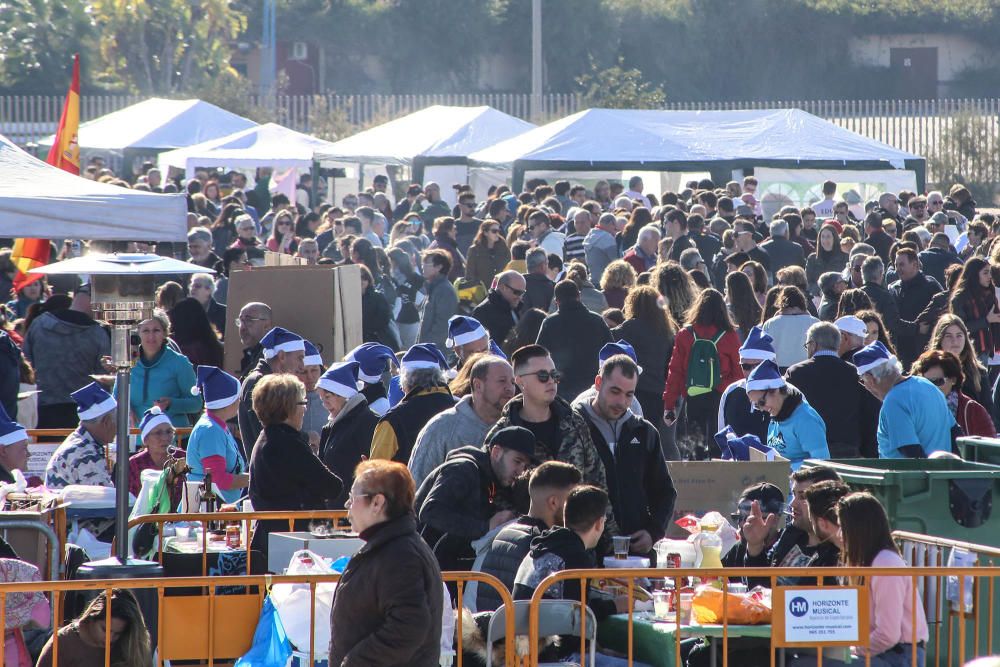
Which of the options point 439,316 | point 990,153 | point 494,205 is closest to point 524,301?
point 439,316

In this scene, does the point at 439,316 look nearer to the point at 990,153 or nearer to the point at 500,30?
the point at 990,153

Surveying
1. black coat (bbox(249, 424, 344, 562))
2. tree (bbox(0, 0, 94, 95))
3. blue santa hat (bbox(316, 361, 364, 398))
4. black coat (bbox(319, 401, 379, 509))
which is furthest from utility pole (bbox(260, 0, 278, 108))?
black coat (bbox(249, 424, 344, 562))

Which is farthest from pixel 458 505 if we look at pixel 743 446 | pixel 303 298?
pixel 303 298

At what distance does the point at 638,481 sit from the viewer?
7.04 m

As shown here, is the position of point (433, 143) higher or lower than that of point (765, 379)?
higher

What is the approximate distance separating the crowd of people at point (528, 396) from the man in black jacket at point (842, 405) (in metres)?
0.01

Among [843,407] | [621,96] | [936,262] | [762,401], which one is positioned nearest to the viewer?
[762,401]

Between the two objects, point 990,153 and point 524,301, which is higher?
point 990,153

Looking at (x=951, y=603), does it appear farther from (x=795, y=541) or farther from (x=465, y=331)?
(x=465, y=331)

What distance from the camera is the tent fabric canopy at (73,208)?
7.39 meters

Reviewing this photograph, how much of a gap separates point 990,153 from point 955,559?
98.7 feet

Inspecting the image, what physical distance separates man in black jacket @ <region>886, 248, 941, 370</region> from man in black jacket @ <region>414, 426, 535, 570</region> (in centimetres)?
746

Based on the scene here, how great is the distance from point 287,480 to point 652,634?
2266 millimetres

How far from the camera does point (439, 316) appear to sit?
1336 centimetres
